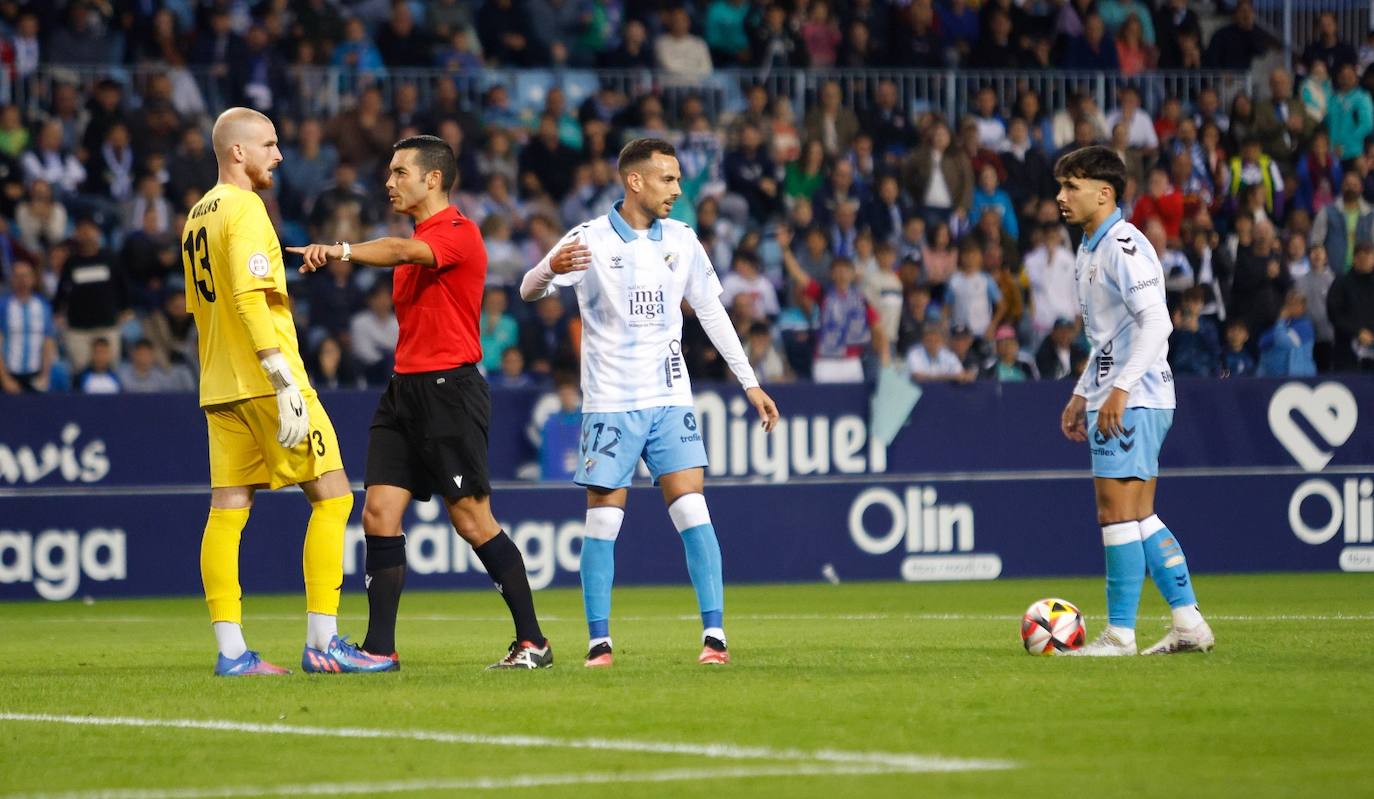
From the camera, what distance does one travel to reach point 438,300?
866cm

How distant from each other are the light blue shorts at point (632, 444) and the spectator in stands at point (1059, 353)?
9558mm

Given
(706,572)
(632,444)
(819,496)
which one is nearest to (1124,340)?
(706,572)

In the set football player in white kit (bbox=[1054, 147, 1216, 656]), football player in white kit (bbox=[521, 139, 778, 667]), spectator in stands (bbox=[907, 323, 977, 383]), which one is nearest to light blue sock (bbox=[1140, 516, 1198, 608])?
football player in white kit (bbox=[1054, 147, 1216, 656])

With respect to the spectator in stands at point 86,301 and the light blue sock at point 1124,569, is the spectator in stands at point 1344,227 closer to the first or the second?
the spectator in stands at point 86,301

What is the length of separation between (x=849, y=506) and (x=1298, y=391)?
3.92m

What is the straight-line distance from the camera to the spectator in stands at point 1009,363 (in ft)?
58.1

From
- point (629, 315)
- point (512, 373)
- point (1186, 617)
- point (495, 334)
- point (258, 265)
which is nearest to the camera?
point (258, 265)

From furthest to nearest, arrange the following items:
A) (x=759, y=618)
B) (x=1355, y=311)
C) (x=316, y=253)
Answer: (x=1355, y=311) → (x=759, y=618) → (x=316, y=253)

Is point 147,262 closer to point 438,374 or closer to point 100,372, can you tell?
point 100,372

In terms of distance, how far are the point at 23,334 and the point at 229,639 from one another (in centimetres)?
869

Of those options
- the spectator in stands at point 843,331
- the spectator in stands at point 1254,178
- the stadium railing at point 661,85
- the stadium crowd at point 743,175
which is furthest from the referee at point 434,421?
the spectator in stands at point 1254,178

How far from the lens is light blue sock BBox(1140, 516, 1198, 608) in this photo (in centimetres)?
901

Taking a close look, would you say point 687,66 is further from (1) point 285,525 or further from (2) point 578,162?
(1) point 285,525

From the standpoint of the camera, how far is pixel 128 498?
15109 millimetres
